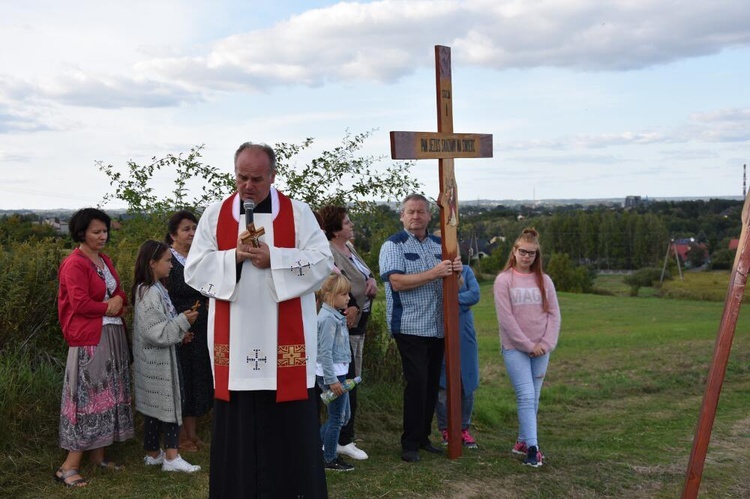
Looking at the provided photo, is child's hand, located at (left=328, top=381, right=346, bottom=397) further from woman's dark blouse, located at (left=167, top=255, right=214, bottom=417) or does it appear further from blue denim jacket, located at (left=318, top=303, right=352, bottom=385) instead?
woman's dark blouse, located at (left=167, top=255, right=214, bottom=417)

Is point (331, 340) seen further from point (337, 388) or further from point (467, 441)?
point (467, 441)

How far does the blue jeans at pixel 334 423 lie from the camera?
6.58 metres

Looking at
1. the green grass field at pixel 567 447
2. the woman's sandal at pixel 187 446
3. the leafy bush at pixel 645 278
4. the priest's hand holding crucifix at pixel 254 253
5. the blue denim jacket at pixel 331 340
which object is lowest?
the leafy bush at pixel 645 278

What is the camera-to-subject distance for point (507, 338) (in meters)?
7.29

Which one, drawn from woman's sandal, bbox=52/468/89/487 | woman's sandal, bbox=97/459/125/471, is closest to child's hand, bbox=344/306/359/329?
woman's sandal, bbox=97/459/125/471

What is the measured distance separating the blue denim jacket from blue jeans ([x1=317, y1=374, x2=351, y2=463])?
0.21 meters

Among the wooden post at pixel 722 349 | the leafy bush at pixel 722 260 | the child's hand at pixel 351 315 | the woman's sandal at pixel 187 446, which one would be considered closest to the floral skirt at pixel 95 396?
the woman's sandal at pixel 187 446

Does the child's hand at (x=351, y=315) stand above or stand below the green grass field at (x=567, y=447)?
above

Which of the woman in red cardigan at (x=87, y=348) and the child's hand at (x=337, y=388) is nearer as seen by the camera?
the woman in red cardigan at (x=87, y=348)

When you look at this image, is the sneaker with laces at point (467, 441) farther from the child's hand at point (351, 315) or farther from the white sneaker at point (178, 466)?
the white sneaker at point (178, 466)

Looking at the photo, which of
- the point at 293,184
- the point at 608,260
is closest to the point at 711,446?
the point at 293,184

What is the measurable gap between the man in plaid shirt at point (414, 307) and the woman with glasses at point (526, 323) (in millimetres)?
564

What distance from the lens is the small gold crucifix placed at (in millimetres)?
4785

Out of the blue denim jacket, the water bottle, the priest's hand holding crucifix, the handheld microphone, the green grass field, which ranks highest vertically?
the handheld microphone
